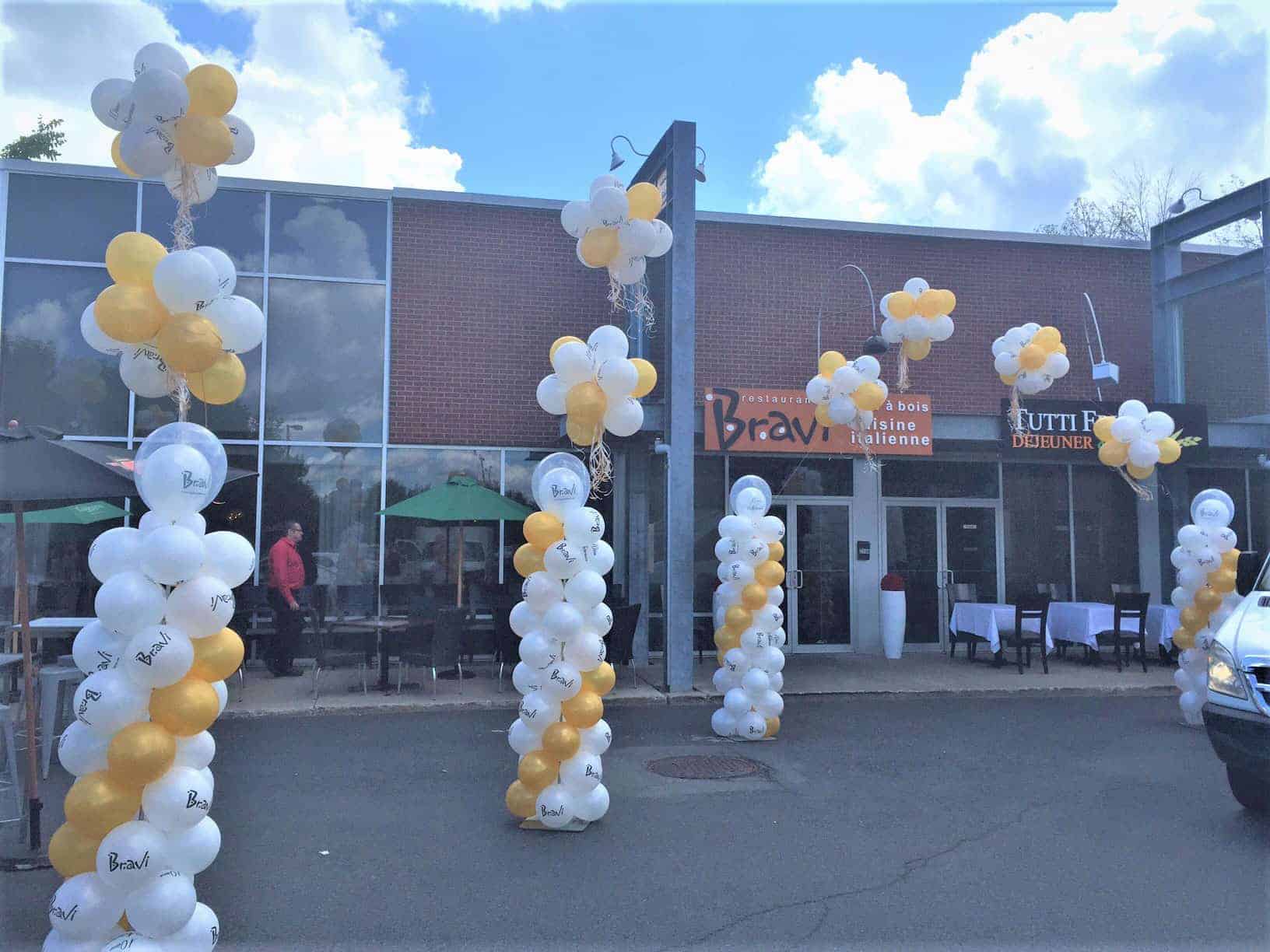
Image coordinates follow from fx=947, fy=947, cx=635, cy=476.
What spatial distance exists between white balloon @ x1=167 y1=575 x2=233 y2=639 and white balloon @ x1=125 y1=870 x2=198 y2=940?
3.11 ft

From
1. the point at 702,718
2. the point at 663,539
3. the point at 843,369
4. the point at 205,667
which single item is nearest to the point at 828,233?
the point at 843,369

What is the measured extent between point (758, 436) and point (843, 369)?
1.41 metres

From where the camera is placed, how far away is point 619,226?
7559 mm

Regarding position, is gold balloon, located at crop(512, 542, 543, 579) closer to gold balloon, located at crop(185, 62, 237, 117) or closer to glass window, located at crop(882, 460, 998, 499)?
gold balloon, located at crop(185, 62, 237, 117)

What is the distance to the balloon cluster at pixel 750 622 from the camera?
28.2 ft

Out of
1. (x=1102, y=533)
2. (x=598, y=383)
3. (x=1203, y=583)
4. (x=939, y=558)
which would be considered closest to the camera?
(x=598, y=383)

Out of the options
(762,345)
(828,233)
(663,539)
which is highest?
(828,233)

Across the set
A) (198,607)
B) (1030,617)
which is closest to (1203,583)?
(1030,617)

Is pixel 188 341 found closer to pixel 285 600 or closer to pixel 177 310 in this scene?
pixel 177 310

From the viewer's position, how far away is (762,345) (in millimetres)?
13820

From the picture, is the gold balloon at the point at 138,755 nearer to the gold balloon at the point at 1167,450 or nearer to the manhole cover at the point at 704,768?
the manhole cover at the point at 704,768

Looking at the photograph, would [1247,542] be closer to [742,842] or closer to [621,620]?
[621,620]

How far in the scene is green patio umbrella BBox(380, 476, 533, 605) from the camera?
11.1m

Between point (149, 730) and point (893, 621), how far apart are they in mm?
11385
